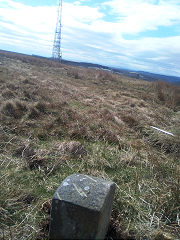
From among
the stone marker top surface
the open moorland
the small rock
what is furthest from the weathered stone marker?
the small rock

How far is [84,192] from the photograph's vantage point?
2.07 metres

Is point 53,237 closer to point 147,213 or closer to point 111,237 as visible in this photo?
point 111,237

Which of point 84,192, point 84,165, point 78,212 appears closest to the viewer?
point 78,212

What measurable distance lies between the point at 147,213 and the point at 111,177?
40.2 inches

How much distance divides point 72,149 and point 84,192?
234 centimetres

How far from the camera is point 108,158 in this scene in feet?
14.2

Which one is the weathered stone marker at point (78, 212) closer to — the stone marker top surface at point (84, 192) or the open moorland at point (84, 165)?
the stone marker top surface at point (84, 192)

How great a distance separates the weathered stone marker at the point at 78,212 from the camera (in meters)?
1.93

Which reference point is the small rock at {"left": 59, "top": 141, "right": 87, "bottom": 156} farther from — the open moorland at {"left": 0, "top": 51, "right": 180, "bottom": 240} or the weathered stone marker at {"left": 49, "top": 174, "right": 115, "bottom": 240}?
the weathered stone marker at {"left": 49, "top": 174, "right": 115, "bottom": 240}

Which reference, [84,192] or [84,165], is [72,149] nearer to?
[84,165]

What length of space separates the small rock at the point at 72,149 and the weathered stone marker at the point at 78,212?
2.21m

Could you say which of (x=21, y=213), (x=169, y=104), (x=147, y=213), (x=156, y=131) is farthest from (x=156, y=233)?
(x=169, y=104)

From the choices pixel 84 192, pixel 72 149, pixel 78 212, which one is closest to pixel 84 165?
pixel 72 149

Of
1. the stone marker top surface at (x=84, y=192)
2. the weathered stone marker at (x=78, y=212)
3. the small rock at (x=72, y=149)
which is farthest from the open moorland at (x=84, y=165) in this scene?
the stone marker top surface at (x=84, y=192)
